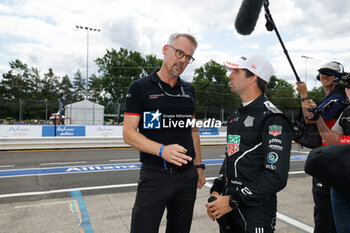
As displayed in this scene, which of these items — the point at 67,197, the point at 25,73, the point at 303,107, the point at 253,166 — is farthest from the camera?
the point at 25,73

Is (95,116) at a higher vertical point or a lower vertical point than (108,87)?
lower

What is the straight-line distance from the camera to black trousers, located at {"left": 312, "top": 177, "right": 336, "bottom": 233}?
257cm

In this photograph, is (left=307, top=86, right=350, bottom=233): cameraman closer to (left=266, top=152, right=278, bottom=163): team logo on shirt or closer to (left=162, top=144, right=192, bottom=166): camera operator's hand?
(left=266, top=152, right=278, bottom=163): team logo on shirt

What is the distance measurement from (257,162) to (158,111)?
841 millimetres

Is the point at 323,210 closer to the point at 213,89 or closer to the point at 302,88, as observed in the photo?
the point at 302,88

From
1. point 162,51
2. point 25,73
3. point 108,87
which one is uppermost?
point 25,73

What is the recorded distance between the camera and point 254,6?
51.4 inches

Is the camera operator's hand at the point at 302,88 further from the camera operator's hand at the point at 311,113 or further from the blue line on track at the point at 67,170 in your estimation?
the blue line on track at the point at 67,170

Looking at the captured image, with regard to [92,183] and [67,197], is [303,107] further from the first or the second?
[92,183]

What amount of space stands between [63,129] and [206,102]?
157ft

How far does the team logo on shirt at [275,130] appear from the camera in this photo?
1.56m

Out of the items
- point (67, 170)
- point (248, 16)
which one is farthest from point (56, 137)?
point (248, 16)

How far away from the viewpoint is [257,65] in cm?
179

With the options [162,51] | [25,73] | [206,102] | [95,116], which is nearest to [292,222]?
[162,51]
